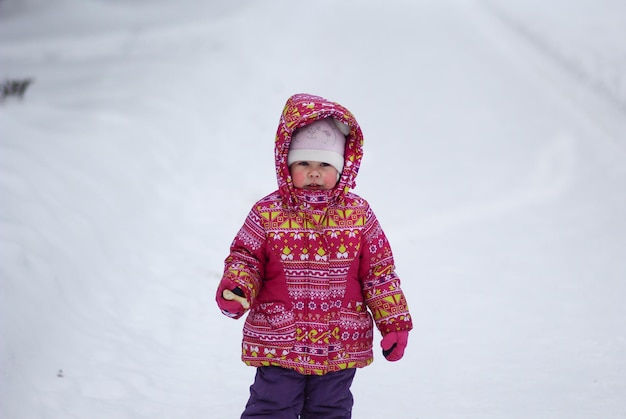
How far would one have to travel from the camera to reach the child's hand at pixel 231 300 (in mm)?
2805

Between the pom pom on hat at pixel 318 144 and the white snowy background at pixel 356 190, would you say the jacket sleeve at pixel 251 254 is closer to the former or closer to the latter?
the pom pom on hat at pixel 318 144

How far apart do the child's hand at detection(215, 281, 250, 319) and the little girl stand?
0.09 meters

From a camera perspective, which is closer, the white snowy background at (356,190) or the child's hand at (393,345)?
the child's hand at (393,345)

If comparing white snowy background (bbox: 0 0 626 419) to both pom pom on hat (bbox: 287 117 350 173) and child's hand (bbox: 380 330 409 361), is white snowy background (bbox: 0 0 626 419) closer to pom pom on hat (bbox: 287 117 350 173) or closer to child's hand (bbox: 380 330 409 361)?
child's hand (bbox: 380 330 409 361)

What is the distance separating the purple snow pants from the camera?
3.01m

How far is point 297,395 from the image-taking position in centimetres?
306

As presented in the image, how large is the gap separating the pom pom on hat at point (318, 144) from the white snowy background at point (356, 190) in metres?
1.61

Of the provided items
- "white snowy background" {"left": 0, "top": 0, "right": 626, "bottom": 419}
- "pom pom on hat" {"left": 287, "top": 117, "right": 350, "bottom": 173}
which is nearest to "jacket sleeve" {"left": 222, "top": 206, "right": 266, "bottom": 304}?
"pom pom on hat" {"left": 287, "top": 117, "right": 350, "bottom": 173}

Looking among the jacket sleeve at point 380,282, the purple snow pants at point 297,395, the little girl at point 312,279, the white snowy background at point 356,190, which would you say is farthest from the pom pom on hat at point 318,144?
the white snowy background at point 356,190
